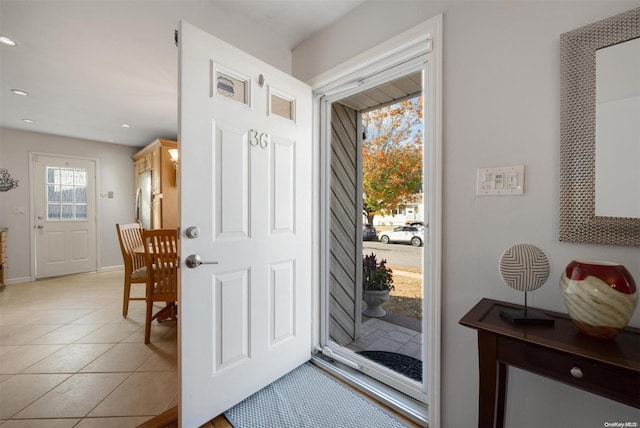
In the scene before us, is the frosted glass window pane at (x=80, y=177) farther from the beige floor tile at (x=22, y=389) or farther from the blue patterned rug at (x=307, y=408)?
the blue patterned rug at (x=307, y=408)

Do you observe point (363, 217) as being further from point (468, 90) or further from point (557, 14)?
point (557, 14)

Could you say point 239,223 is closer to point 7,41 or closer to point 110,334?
point 110,334

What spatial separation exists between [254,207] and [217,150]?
15.1 inches

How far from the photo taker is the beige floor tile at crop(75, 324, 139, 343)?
248 cm

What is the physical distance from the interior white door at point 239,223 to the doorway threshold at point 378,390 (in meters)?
0.18

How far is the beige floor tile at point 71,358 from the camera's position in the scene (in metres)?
2.03

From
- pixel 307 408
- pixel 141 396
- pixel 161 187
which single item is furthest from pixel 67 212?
pixel 307 408

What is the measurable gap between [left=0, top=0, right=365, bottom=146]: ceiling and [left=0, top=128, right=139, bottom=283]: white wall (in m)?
1.42

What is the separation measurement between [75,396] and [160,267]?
0.99 metres

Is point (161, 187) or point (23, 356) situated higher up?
point (161, 187)

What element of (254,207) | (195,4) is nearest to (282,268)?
(254,207)

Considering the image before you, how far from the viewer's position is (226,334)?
60.0 inches

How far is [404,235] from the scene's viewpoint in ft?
6.04

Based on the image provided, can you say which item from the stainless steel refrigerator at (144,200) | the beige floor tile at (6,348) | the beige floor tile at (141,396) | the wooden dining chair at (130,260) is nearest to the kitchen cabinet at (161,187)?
the stainless steel refrigerator at (144,200)
